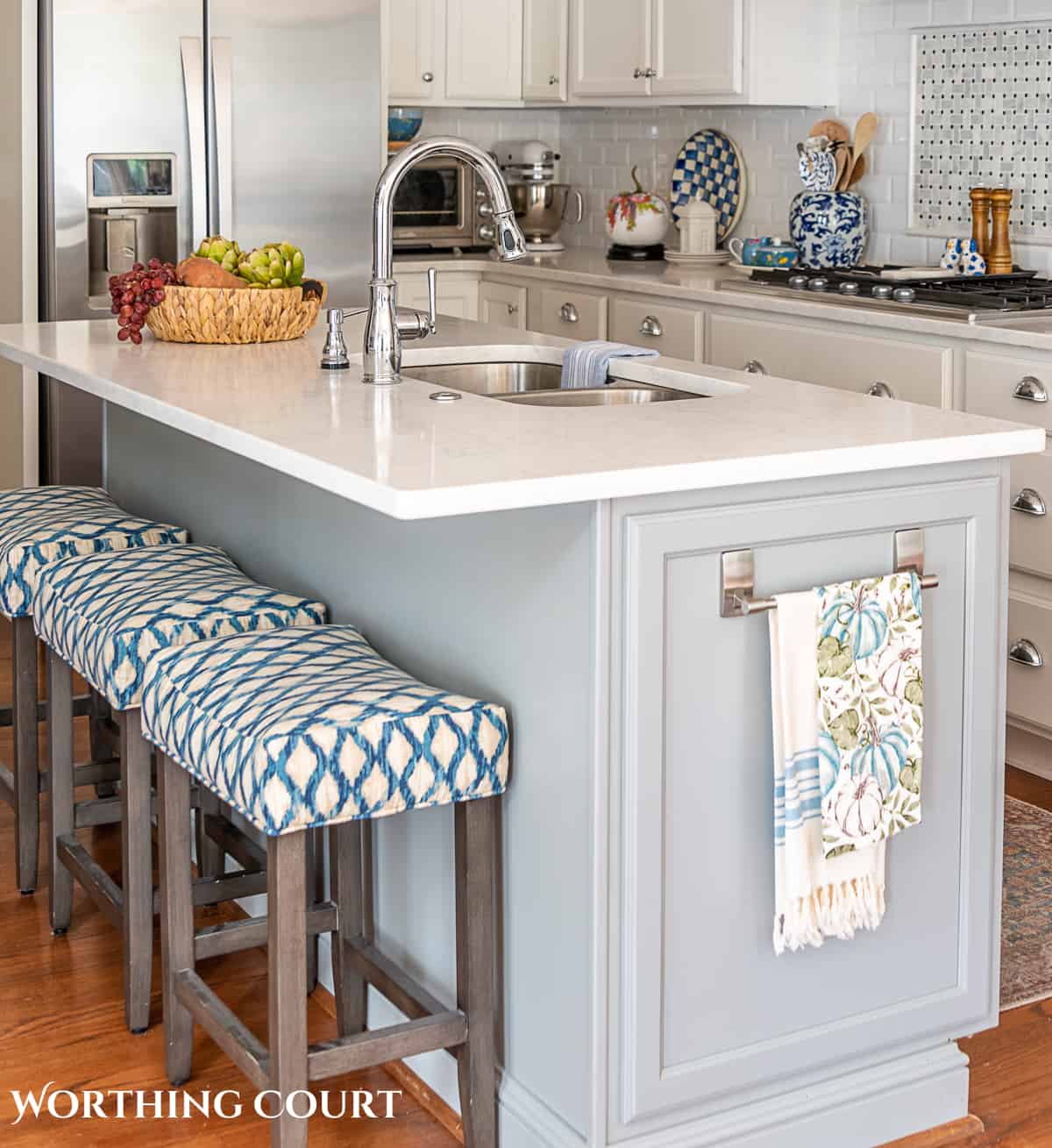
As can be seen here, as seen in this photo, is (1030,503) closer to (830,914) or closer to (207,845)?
(830,914)

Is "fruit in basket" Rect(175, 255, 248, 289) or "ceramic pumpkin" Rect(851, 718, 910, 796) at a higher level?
"fruit in basket" Rect(175, 255, 248, 289)

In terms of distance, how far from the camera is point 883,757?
203 centimetres

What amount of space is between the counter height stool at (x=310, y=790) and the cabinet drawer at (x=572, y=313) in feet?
8.76

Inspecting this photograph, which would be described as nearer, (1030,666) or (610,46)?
(1030,666)

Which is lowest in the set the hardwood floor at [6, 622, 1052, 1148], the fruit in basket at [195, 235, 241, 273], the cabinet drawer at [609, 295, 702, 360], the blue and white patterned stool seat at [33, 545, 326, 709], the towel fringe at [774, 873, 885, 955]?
the hardwood floor at [6, 622, 1052, 1148]

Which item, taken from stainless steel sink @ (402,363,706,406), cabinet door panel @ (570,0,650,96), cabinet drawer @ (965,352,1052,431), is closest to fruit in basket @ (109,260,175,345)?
stainless steel sink @ (402,363,706,406)

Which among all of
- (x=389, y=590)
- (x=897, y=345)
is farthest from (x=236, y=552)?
(x=897, y=345)

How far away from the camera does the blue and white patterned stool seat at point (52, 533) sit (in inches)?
109

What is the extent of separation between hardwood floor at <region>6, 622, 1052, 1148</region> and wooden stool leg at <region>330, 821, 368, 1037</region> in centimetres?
9

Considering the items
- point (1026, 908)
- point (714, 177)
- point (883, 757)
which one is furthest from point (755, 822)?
point (714, 177)

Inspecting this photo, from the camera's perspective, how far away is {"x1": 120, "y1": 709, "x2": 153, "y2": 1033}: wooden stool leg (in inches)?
93.2

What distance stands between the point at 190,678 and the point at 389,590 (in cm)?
38

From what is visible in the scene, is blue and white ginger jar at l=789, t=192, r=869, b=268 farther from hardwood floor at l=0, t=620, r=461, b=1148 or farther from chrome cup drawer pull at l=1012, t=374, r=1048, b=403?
hardwood floor at l=0, t=620, r=461, b=1148

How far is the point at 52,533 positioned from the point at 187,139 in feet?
7.08
